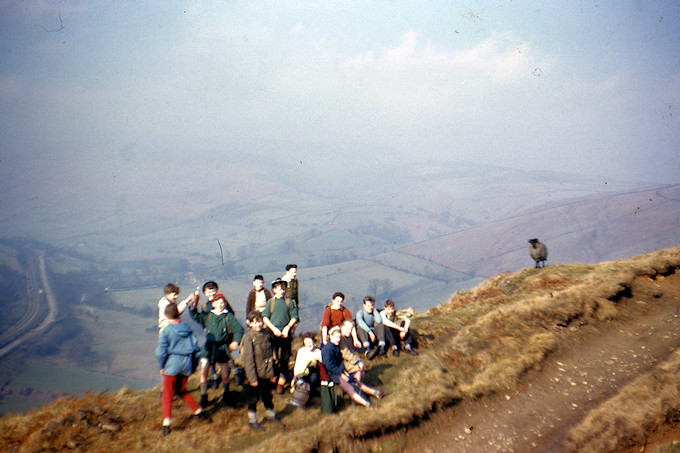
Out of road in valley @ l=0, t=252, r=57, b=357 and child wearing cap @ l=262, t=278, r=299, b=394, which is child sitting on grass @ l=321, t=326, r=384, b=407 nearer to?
child wearing cap @ l=262, t=278, r=299, b=394

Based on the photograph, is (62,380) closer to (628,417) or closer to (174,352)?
(174,352)

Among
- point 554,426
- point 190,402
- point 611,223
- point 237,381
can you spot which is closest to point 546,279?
point 554,426

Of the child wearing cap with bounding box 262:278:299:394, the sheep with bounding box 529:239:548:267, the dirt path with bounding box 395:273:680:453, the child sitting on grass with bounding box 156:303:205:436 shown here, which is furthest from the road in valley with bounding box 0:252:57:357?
the dirt path with bounding box 395:273:680:453

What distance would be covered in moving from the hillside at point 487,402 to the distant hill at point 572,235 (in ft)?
426

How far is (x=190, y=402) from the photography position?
735cm

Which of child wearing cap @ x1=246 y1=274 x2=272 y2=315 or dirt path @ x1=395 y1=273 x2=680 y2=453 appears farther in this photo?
child wearing cap @ x1=246 y1=274 x2=272 y2=315

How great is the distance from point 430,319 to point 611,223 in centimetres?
19518

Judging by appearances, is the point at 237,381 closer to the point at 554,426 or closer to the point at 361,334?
the point at 361,334

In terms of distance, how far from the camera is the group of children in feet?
22.5

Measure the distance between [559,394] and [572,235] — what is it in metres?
185

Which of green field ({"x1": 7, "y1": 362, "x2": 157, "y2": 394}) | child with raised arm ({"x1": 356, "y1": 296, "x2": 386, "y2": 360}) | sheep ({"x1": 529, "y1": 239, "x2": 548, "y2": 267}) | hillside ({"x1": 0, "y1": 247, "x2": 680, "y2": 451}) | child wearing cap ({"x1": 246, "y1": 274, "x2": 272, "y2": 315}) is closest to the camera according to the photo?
hillside ({"x1": 0, "y1": 247, "x2": 680, "y2": 451})

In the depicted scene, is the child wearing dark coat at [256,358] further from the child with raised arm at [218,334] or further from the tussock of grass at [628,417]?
the tussock of grass at [628,417]

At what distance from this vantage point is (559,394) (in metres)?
8.73

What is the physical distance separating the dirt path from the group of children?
6.48ft
